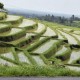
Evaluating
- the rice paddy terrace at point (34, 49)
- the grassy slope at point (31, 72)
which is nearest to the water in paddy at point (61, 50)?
the rice paddy terrace at point (34, 49)

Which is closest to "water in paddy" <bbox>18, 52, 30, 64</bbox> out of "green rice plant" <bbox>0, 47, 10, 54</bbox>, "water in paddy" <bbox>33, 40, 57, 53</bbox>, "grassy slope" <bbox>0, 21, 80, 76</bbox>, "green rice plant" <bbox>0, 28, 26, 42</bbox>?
"green rice plant" <bbox>0, 47, 10, 54</bbox>

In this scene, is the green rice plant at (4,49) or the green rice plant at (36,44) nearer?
the green rice plant at (4,49)

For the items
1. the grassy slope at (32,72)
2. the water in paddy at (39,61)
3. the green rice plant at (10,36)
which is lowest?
the water in paddy at (39,61)

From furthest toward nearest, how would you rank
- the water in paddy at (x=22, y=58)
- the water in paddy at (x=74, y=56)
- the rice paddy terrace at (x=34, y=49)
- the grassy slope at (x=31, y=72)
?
the water in paddy at (x=74, y=56), the rice paddy terrace at (x=34, y=49), the water in paddy at (x=22, y=58), the grassy slope at (x=31, y=72)

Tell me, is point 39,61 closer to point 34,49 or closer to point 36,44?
point 34,49

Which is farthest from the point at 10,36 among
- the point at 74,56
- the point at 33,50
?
the point at 74,56

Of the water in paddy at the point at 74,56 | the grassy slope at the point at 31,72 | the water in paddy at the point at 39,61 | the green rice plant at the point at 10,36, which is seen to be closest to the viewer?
the grassy slope at the point at 31,72

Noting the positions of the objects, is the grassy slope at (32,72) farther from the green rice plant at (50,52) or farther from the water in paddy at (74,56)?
the water in paddy at (74,56)

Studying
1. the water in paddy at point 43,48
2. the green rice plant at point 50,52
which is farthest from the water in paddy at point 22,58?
the water in paddy at point 43,48

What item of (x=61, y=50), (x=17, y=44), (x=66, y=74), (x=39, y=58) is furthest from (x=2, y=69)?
(x=61, y=50)

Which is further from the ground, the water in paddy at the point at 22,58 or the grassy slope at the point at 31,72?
the grassy slope at the point at 31,72

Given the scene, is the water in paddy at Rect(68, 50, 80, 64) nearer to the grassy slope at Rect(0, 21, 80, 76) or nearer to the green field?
the green field

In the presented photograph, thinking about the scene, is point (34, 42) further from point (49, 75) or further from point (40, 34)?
point (49, 75)

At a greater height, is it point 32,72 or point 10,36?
point 32,72
